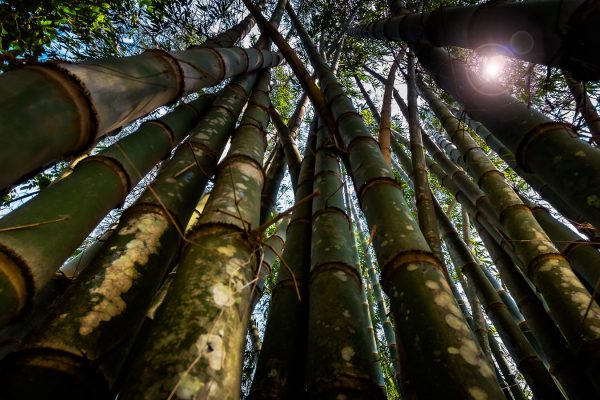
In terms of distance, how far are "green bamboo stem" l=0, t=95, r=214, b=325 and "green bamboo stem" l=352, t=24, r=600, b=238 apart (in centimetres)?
155

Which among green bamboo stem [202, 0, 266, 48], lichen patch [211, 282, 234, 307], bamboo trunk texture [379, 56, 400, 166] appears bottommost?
lichen patch [211, 282, 234, 307]

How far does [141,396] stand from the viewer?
74 centimetres

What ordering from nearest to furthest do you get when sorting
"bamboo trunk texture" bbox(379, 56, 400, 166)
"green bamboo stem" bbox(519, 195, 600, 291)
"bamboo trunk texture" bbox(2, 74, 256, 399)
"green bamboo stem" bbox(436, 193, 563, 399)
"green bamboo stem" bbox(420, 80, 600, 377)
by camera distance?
"bamboo trunk texture" bbox(2, 74, 256, 399) < "green bamboo stem" bbox(420, 80, 600, 377) < "green bamboo stem" bbox(519, 195, 600, 291) < "green bamboo stem" bbox(436, 193, 563, 399) < "bamboo trunk texture" bbox(379, 56, 400, 166)

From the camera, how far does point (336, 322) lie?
1238 millimetres

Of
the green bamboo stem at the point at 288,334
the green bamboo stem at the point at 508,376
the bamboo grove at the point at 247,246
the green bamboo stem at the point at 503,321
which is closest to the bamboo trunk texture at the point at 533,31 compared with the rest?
the bamboo grove at the point at 247,246

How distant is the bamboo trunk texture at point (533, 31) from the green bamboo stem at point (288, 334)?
47.4 inches

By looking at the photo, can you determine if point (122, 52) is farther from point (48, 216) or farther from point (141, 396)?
point (141, 396)

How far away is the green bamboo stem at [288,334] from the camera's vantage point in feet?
4.20

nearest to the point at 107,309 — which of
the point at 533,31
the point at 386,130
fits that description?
the point at 533,31

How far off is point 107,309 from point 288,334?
724mm

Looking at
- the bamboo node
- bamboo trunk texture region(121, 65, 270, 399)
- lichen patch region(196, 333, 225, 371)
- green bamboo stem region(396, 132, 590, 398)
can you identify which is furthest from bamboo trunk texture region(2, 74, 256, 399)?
green bamboo stem region(396, 132, 590, 398)

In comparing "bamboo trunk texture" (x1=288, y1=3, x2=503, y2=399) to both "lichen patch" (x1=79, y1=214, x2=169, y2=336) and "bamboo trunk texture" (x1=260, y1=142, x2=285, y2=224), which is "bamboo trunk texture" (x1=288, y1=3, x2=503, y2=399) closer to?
"lichen patch" (x1=79, y1=214, x2=169, y2=336)

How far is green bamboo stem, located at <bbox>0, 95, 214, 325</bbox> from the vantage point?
0.95 metres

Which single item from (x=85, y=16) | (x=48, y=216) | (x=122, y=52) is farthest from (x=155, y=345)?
(x=122, y=52)
